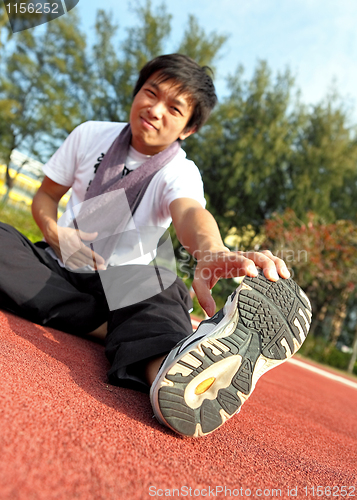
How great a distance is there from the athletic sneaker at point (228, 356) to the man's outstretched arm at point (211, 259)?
3 centimetres

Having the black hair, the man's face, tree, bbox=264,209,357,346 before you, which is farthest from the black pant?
tree, bbox=264,209,357,346

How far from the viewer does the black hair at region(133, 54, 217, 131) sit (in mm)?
1761

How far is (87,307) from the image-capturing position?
5.25 ft

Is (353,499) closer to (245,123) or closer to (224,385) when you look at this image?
(224,385)

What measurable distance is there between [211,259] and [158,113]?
2.90 feet

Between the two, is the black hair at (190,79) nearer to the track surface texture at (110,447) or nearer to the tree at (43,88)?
the track surface texture at (110,447)

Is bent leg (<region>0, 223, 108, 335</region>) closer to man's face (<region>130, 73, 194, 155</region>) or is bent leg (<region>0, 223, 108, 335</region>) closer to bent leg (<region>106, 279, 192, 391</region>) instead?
bent leg (<region>106, 279, 192, 391</region>)

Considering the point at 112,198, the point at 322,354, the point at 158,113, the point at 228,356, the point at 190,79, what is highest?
the point at 190,79

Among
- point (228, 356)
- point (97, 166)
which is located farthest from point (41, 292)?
point (228, 356)

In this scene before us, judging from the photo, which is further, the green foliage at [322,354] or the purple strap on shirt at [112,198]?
the green foliage at [322,354]

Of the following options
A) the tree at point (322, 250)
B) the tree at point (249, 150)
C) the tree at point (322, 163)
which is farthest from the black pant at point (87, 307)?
the tree at point (322, 163)

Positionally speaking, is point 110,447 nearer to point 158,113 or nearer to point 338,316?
point 158,113

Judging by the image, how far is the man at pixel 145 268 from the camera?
2.95 ft

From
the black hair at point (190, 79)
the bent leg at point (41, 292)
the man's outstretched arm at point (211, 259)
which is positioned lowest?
the bent leg at point (41, 292)
